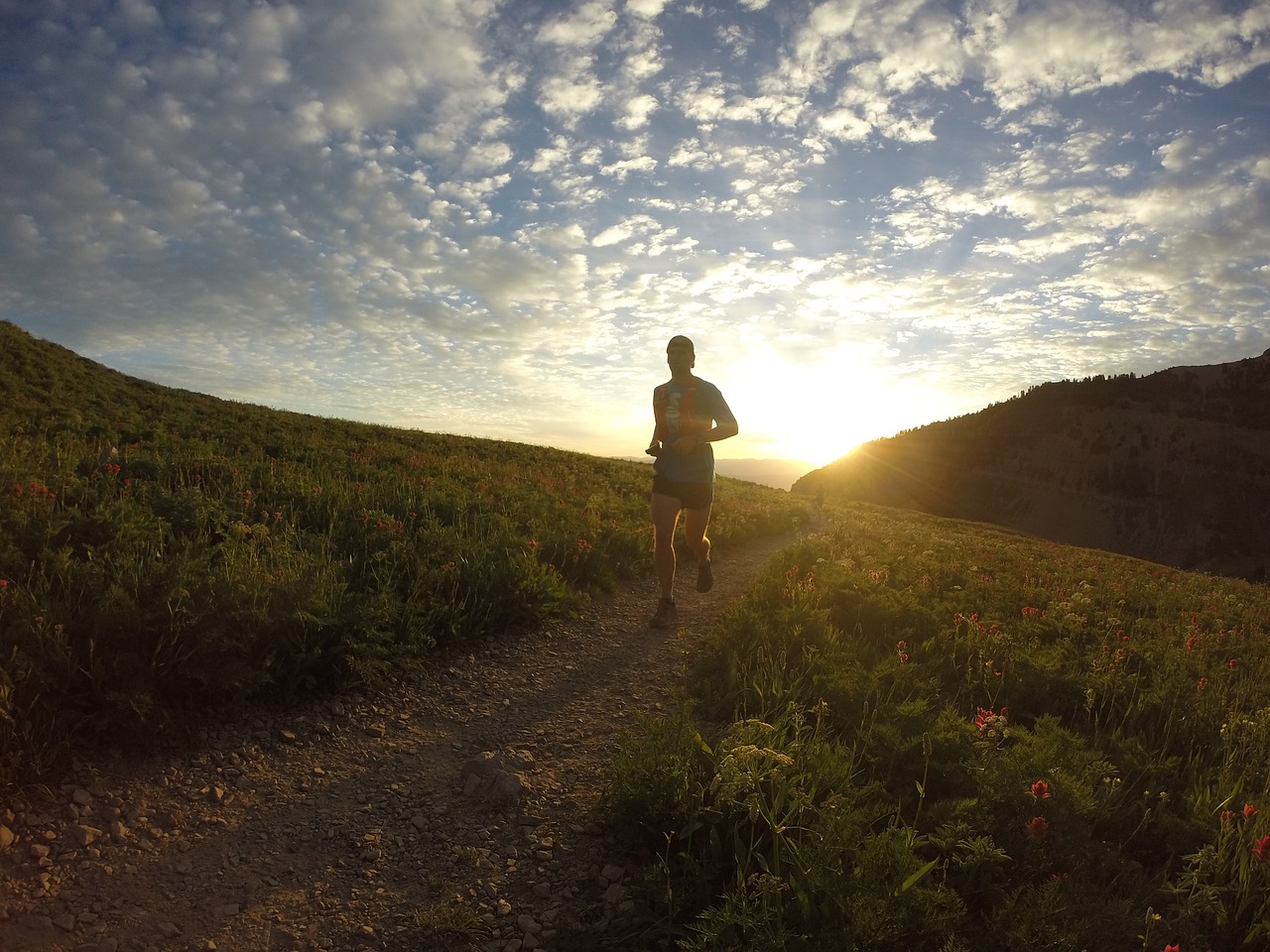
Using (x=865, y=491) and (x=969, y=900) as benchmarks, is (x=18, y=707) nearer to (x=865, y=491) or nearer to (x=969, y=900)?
(x=969, y=900)

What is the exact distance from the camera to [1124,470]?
261ft

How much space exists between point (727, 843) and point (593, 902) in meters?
0.72

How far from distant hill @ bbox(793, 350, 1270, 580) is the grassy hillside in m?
64.3

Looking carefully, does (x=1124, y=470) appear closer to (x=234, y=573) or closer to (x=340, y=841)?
(x=234, y=573)

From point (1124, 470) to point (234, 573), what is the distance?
95395mm

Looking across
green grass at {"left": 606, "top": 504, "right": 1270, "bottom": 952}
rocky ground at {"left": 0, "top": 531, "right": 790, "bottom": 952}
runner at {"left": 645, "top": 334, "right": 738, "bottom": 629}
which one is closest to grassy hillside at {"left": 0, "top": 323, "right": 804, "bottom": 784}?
rocky ground at {"left": 0, "top": 531, "right": 790, "bottom": 952}

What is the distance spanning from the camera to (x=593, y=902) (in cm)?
331

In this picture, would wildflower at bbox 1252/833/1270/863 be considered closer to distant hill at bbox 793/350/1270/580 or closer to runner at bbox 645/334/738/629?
runner at bbox 645/334/738/629

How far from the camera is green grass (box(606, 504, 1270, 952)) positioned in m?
2.95

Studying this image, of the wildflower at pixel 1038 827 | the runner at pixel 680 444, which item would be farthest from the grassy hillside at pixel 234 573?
the wildflower at pixel 1038 827

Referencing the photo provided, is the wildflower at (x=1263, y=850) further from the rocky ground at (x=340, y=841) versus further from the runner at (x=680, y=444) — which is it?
the runner at (x=680, y=444)

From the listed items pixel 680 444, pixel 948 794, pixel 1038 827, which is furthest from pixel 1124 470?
pixel 1038 827

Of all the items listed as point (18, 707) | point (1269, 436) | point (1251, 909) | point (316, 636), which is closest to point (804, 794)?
point (1251, 909)

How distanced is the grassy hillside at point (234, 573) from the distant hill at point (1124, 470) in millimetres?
64321
